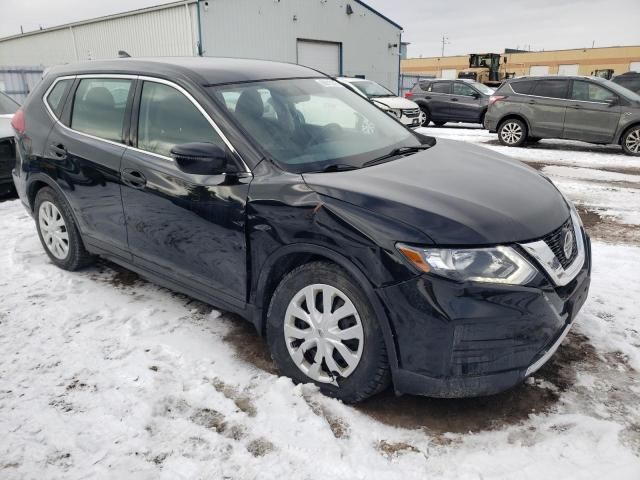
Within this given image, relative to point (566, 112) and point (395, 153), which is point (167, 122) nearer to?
point (395, 153)

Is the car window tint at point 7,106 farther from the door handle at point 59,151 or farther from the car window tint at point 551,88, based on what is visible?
the car window tint at point 551,88

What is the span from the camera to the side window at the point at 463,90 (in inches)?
647

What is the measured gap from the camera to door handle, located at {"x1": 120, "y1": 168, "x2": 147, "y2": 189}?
10.9ft

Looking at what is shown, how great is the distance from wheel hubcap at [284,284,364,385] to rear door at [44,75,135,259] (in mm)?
1635

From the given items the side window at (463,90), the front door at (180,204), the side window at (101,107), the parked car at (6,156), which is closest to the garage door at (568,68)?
the side window at (463,90)

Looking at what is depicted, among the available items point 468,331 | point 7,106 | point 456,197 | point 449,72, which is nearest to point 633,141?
point 456,197

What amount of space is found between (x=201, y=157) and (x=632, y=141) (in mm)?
10778

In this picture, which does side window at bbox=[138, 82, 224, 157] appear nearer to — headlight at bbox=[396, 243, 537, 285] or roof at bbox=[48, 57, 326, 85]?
roof at bbox=[48, 57, 326, 85]

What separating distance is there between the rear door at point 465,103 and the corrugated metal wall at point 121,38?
10348 mm

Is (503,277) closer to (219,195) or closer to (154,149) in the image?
(219,195)

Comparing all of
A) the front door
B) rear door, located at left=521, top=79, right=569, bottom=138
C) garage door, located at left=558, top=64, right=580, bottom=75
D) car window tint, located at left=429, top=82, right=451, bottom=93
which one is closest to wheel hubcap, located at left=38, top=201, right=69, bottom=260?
the front door

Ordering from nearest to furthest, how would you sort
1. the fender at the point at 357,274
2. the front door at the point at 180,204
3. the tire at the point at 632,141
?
the fender at the point at 357,274, the front door at the point at 180,204, the tire at the point at 632,141

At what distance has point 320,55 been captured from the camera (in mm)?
25016

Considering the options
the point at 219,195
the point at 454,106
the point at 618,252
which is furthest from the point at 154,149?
the point at 454,106
